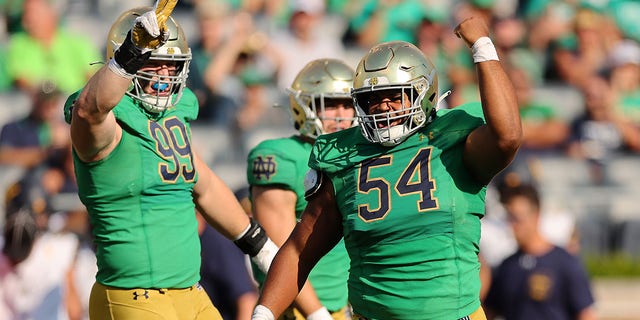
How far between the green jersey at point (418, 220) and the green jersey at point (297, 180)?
1.25 meters

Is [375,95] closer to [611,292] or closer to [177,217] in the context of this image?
[177,217]

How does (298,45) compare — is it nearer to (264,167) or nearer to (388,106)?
(264,167)

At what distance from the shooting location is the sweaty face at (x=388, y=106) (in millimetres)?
4598

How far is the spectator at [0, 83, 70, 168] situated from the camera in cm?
1080

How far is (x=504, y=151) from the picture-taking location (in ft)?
14.5

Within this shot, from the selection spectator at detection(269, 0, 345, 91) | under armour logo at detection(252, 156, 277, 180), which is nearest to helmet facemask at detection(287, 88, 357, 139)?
under armour logo at detection(252, 156, 277, 180)

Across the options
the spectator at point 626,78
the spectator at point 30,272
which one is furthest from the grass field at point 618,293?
the spectator at point 30,272

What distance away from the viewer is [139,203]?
205 inches

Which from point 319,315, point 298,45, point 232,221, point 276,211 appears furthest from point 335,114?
point 298,45

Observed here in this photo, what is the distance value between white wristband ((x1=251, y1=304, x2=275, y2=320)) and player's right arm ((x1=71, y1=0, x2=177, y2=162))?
2.99 feet

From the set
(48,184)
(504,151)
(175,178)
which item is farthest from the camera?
(48,184)

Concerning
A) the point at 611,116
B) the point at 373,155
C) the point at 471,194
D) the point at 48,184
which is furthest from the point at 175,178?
the point at 611,116

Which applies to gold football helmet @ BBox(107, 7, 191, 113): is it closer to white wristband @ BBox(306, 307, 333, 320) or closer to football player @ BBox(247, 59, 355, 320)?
football player @ BBox(247, 59, 355, 320)

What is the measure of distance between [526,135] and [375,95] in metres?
8.19
